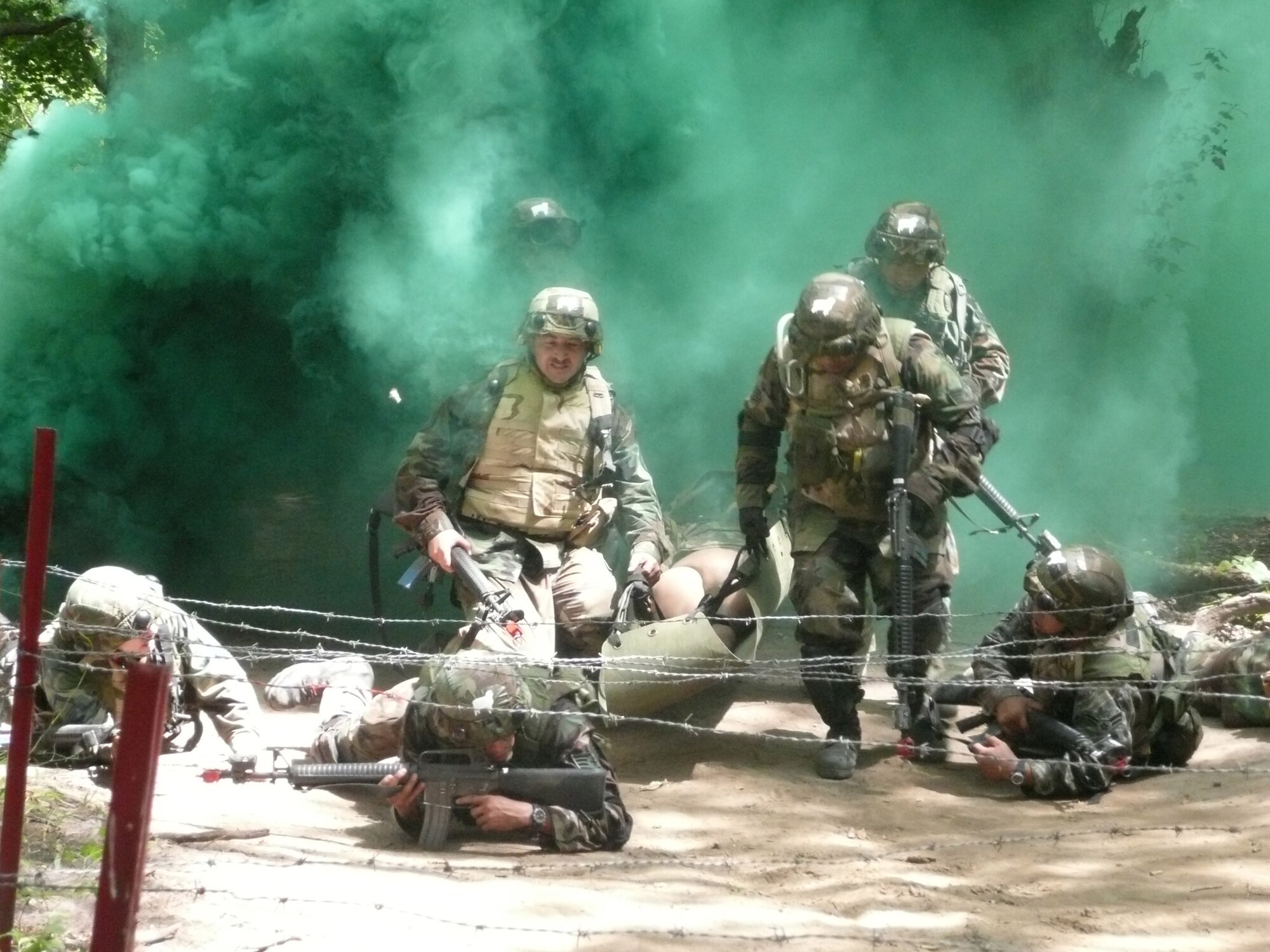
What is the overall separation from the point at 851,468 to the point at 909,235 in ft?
4.95

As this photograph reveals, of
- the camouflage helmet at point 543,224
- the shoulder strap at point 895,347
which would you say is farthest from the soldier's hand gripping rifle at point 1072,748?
the camouflage helmet at point 543,224

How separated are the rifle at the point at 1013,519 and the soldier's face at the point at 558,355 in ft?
6.28

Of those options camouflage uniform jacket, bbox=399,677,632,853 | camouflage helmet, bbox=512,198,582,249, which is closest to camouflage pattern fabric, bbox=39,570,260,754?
camouflage uniform jacket, bbox=399,677,632,853

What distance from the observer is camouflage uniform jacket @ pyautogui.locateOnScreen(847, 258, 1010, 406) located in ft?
21.8

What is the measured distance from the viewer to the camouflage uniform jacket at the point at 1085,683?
5.12m

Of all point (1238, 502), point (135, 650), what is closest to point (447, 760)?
point (135, 650)

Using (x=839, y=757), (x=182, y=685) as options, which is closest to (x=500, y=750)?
(x=182, y=685)

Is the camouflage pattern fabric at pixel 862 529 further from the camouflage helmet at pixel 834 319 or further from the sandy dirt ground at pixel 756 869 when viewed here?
the sandy dirt ground at pixel 756 869

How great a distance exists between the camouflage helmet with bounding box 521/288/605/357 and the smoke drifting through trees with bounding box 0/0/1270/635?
180 centimetres

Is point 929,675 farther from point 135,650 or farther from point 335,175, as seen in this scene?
point 335,175

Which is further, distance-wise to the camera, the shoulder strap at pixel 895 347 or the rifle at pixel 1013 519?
the rifle at pixel 1013 519

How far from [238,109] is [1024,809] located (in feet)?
20.8

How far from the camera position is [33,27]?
11.2m

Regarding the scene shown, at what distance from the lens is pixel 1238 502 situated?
12.1 meters
